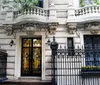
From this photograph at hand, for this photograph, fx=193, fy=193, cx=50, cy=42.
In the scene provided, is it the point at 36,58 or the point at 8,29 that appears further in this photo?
the point at 36,58

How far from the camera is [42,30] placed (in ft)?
43.7

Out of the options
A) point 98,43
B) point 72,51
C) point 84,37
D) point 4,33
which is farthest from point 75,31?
point 4,33

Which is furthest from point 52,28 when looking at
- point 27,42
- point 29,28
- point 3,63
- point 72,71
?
point 3,63

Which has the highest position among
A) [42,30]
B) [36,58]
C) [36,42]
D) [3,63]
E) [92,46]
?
[42,30]

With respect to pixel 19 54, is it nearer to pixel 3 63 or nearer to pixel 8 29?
pixel 3 63

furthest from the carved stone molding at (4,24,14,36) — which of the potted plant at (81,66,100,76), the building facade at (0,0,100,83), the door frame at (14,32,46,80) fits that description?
the potted plant at (81,66,100,76)

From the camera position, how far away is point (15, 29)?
44.2 feet

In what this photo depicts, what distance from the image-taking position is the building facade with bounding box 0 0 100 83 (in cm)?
1288

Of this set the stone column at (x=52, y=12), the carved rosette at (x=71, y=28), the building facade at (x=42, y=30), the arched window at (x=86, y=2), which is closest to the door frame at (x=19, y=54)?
the building facade at (x=42, y=30)

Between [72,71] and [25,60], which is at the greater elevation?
[25,60]

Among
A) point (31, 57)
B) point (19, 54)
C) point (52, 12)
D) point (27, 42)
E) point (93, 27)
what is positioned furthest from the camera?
point (27, 42)

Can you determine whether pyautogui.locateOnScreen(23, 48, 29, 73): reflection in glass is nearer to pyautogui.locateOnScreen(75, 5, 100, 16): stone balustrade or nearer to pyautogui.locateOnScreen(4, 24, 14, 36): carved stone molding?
pyautogui.locateOnScreen(4, 24, 14, 36): carved stone molding

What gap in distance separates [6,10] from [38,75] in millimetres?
5139

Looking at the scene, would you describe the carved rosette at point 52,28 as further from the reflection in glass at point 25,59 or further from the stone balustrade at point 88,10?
the reflection in glass at point 25,59
